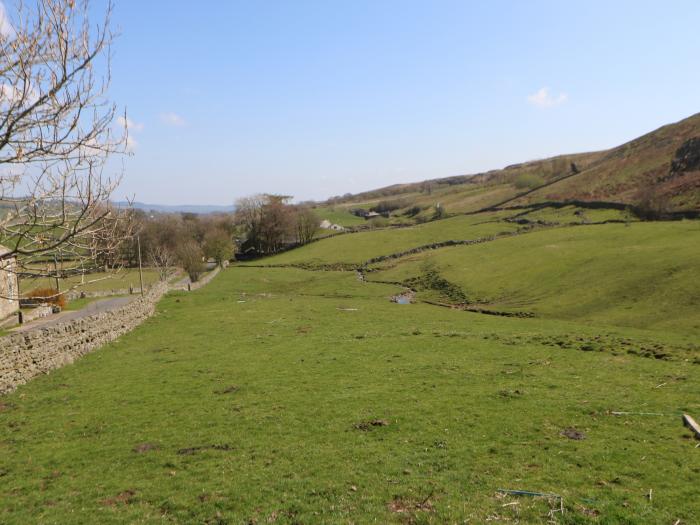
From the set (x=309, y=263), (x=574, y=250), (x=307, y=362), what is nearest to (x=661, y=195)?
(x=574, y=250)

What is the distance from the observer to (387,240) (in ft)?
310

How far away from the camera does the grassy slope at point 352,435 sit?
1138cm

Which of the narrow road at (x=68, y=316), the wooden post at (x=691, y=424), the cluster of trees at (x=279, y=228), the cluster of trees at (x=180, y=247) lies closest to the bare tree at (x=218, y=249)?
the cluster of trees at (x=180, y=247)

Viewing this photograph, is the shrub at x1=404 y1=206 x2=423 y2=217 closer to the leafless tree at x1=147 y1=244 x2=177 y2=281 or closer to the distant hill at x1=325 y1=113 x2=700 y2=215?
the distant hill at x1=325 y1=113 x2=700 y2=215

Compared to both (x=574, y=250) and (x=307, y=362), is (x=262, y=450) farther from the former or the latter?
(x=574, y=250)

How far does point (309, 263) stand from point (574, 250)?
151 feet

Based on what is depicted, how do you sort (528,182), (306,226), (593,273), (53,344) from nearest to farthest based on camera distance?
(53,344) → (593,273) → (306,226) → (528,182)

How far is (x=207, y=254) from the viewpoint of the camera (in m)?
101

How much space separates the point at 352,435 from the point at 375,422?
4.00 feet

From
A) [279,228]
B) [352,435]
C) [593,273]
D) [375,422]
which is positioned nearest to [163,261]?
[279,228]

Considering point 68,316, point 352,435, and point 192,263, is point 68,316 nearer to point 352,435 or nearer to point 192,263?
point 192,263

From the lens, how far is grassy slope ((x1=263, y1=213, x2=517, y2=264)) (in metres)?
87.1

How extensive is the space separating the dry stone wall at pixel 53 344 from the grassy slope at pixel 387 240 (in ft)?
167

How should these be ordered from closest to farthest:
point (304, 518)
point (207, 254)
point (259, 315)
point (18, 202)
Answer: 1. point (18, 202)
2. point (304, 518)
3. point (259, 315)
4. point (207, 254)
